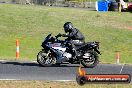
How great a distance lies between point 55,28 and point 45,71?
20.0m

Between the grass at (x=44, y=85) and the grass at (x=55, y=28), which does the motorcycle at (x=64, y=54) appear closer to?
the grass at (x=44, y=85)

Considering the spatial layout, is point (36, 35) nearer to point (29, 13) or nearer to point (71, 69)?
point (29, 13)

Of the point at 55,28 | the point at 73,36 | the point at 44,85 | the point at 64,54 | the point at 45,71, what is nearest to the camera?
the point at 44,85

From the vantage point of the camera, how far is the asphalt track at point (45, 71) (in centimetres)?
1617

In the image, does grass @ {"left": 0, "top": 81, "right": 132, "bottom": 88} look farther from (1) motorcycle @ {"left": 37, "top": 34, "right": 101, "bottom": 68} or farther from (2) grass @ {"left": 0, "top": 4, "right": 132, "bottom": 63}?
(2) grass @ {"left": 0, "top": 4, "right": 132, "bottom": 63}

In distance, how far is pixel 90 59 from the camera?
767 inches

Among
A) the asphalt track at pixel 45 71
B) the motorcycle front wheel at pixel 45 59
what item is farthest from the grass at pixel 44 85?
the motorcycle front wheel at pixel 45 59

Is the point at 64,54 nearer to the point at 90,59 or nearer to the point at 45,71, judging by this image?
the point at 90,59

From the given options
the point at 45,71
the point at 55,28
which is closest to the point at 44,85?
the point at 45,71

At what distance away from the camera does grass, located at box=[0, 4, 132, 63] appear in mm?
29617

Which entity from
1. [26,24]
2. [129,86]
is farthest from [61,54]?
[26,24]

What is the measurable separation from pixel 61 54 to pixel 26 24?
1963 cm

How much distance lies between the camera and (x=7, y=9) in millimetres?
45594

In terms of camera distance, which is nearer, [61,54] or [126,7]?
[61,54]
